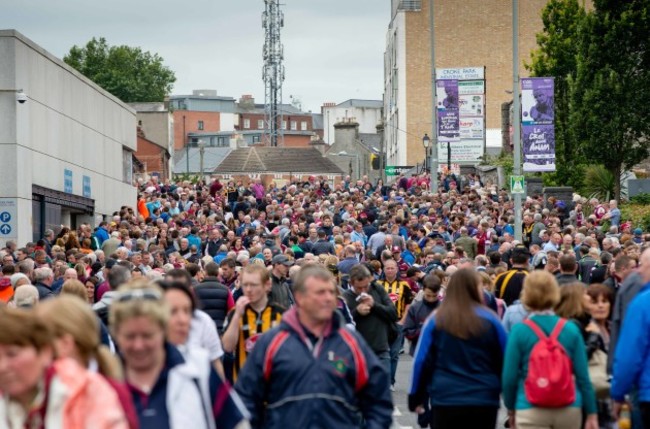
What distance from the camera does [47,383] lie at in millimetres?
5988

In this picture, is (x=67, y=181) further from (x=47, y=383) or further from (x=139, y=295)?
(x=47, y=383)

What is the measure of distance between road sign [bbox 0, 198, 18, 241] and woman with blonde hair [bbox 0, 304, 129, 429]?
26251 millimetres

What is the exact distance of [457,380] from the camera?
32.2ft

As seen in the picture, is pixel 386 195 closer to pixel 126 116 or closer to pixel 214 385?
pixel 126 116

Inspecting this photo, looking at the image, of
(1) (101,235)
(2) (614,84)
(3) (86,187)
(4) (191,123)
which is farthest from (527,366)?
(4) (191,123)

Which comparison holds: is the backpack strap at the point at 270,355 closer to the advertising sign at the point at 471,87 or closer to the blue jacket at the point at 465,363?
the blue jacket at the point at 465,363

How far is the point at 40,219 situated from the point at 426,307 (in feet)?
68.8

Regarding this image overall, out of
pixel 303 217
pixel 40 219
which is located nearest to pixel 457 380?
pixel 40 219

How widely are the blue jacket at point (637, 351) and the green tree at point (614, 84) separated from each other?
3528cm

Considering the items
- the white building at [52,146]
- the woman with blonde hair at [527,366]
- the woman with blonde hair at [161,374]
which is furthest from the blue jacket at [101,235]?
the woman with blonde hair at [161,374]

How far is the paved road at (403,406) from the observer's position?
16219 mm

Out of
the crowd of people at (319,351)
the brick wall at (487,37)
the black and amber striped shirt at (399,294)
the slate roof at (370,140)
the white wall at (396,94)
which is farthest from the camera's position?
the slate roof at (370,140)

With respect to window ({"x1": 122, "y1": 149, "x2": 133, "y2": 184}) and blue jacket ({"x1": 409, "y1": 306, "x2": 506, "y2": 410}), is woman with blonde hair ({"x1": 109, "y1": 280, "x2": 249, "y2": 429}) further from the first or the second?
window ({"x1": 122, "y1": 149, "x2": 133, "y2": 184})

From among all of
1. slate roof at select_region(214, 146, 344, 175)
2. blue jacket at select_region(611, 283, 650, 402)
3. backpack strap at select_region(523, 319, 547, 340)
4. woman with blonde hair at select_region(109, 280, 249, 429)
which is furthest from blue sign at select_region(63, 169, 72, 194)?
slate roof at select_region(214, 146, 344, 175)
